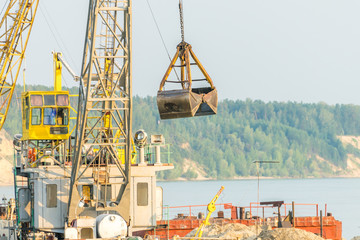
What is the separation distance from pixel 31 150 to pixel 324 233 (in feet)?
56.6

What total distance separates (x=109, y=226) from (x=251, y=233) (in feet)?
34.3

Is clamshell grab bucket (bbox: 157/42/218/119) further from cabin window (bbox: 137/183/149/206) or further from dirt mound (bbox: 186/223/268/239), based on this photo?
dirt mound (bbox: 186/223/268/239)

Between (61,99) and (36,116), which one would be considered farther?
(36,116)

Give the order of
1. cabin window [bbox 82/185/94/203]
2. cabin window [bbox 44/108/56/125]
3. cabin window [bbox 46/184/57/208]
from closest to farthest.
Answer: cabin window [bbox 46/184/57/208] < cabin window [bbox 82/185/94/203] < cabin window [bbox 44/108/56/125]

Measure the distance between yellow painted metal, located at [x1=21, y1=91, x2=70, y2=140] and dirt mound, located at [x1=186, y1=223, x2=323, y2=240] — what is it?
29.0 feet

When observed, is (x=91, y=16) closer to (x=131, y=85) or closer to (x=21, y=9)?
(x=131, y=85)

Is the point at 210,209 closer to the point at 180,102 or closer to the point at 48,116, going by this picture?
the point at 180,102

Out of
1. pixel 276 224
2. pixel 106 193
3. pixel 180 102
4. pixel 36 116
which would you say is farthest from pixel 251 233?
pixel 36 116

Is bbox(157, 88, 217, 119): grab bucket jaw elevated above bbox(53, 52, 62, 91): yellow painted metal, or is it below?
A: below

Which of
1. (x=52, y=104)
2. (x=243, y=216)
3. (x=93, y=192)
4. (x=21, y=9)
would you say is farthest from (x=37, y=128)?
(x=21, y=9)

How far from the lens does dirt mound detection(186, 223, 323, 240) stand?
35.4 metres

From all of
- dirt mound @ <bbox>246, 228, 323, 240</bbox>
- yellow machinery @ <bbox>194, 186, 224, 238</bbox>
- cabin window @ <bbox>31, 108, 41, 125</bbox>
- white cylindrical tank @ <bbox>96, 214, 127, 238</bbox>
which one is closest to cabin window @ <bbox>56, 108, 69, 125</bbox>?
cabin window @ <bbox>31, 108, 41, 125</bbox>

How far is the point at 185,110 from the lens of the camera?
32625 mm

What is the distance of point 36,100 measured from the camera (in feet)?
139
